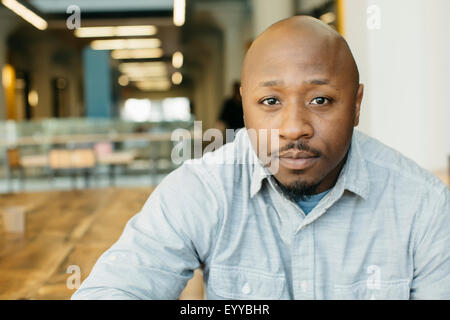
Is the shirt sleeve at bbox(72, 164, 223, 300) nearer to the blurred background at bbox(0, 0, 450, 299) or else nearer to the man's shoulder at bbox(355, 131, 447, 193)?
the blurred background at bbox(0, 0, 450, 299)

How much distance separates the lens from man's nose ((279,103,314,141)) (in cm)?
65

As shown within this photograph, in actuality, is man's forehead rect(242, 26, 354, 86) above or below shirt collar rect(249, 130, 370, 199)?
above

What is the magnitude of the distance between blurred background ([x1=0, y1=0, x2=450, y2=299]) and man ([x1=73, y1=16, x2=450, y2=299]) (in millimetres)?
155

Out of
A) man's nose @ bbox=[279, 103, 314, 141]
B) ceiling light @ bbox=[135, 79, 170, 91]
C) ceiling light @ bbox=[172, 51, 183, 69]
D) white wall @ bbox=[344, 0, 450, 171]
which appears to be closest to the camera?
man's nose @ bbox=[279, 103, 314, 141]

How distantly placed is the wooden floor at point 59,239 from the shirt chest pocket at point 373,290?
1.07 feet

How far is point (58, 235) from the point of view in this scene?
1317mm

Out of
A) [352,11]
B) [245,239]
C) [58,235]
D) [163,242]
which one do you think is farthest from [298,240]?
[352,11]

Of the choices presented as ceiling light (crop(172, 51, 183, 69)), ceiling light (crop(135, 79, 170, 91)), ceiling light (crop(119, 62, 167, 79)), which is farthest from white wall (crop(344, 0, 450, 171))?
ceiling light (crop(135, 79, 170, 91))

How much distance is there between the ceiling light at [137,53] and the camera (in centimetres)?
1261

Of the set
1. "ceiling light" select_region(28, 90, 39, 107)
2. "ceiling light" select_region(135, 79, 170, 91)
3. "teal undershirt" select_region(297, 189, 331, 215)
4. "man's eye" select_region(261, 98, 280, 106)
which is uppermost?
"ceiling light" select_region(135, 79, 170, 91)

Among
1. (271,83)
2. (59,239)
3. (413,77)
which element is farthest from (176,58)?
(271,83)

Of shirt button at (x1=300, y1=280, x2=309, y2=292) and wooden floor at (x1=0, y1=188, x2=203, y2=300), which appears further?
wooden floor at (x1=0, y1=188, x2=203, y2=300)

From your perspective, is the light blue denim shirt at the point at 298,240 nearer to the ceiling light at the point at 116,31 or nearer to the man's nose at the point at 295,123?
the man's nose at the point at 295,123
